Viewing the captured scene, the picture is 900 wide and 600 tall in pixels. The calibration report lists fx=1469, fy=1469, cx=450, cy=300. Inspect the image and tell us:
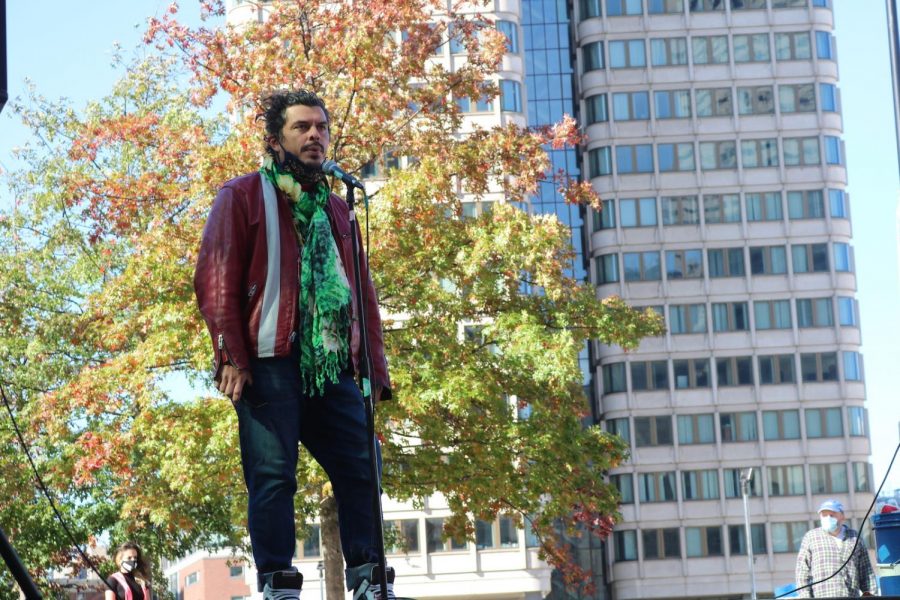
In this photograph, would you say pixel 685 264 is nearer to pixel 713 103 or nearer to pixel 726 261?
pixel 726 261

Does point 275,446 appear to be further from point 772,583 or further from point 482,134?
point 772,583

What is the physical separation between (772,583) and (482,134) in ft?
171

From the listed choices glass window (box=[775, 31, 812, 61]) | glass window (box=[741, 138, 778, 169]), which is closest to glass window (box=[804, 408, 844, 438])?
glass window (box=[741, 138, 778, 169])

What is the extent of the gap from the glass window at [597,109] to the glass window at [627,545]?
21.2 meters

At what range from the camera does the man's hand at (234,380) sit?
4.97m

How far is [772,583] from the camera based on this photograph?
7019cm

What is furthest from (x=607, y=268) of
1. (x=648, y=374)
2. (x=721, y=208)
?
(x=721, y=208)

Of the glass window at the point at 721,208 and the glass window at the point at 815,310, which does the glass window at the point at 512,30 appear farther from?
the glass window at the point at 815,310

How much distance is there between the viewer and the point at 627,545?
234 ft

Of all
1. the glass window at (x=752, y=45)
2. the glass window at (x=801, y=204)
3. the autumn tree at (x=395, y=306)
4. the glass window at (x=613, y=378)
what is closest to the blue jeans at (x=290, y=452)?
the autumn tree at (x=395, y=306)

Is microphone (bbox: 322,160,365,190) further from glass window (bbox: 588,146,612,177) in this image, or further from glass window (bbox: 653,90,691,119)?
glass window (bbox: 653,90,691,119)

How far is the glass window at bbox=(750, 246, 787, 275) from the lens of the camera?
74.0 meters

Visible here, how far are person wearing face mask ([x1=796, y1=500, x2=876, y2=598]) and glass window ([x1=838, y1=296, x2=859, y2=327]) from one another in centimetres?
6317

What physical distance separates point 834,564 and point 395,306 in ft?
32.1
